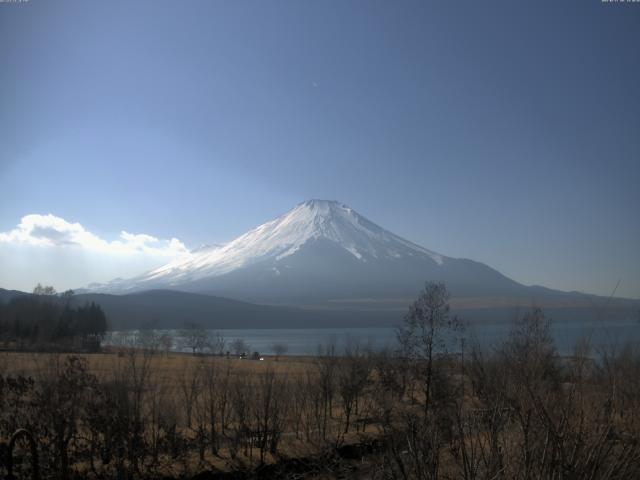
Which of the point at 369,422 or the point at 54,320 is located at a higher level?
the point at 54,320

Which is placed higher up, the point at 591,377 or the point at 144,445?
the point at 591,377

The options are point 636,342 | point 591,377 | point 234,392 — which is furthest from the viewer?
point 234,392

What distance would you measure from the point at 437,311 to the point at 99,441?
1731 centimetres

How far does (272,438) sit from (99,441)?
606 centimetres

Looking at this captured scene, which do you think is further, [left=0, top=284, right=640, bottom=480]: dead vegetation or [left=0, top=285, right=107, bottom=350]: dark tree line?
[left=0, top=285, right=107, bottom=350]: dark tree line

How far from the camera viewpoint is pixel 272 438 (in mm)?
17828

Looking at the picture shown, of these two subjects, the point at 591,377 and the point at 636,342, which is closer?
the point at 591,377

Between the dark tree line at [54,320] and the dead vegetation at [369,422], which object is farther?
the dark tree line at [54,320]

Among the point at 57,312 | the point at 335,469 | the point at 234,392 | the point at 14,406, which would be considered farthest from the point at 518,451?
the point at 57,312

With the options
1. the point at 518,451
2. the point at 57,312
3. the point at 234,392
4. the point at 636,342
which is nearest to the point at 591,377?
the point at 518,451

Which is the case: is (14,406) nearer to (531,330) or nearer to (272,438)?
(272,438)

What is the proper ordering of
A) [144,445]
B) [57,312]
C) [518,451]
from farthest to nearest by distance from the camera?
[57,312] < [144,445] < [518,451]

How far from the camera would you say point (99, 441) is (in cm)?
1378

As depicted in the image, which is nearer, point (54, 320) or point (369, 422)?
point (369, 422)
